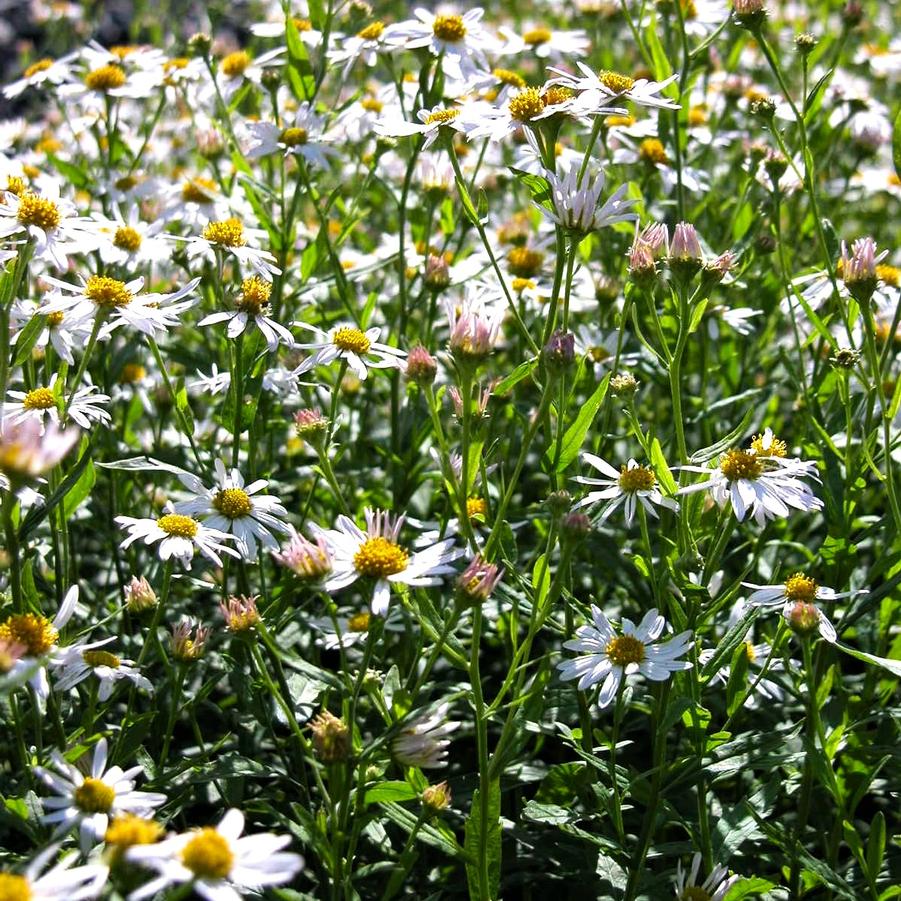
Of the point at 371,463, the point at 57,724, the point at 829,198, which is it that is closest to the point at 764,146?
the point at 829,198

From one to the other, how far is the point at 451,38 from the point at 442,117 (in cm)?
63

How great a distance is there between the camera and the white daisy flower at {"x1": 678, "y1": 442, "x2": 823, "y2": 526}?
1834 mm

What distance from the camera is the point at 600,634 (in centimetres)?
190

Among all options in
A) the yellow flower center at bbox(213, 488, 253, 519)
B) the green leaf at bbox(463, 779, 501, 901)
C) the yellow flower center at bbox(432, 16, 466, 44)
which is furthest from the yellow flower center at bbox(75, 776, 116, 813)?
the yellow flower center at bbox(432, 16, 466, 44)

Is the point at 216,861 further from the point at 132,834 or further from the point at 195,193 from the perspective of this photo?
the point at 195,193

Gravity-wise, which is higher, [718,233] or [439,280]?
[439,280]

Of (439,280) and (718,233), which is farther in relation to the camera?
(718,233)

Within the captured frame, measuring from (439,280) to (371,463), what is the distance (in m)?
0.62

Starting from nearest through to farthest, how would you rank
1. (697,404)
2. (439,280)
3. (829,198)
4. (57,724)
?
1. (57,724)
2. (439,280)
3. (697,404)
4. (829,198)

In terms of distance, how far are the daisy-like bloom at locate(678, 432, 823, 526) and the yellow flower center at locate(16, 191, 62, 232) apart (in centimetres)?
123

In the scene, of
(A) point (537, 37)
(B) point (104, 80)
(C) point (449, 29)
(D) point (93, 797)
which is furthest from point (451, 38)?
(D) point (93, 797)

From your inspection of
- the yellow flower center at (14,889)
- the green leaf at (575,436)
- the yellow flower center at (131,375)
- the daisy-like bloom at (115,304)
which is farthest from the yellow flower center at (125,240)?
the yellow flower center at (14,889)

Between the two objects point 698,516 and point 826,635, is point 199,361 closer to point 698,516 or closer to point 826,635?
point 698,516

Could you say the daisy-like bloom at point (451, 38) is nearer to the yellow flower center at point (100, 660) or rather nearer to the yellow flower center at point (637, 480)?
the yellow flower center at point (637, 480)
